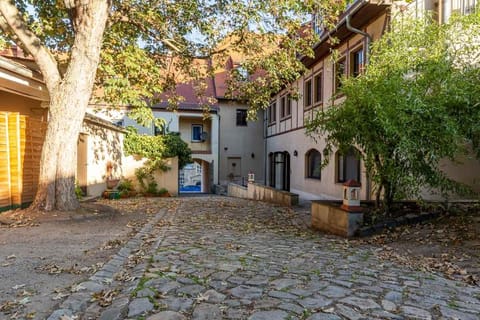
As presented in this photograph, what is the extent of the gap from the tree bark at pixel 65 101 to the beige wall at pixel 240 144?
15.7 meters

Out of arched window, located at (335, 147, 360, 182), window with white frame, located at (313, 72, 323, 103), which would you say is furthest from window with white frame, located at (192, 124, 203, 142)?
arched window, located at (335, 147, 360, 182)

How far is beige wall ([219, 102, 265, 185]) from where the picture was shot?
74.4ft

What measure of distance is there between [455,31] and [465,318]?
216 inches

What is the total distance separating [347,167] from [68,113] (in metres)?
8.23

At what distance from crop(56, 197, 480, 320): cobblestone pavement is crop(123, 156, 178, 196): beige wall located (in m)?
9.94

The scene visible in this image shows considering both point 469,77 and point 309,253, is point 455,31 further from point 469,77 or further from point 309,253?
point 309,253

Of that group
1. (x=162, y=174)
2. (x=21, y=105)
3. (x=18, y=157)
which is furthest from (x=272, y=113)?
(x=18, y=157)

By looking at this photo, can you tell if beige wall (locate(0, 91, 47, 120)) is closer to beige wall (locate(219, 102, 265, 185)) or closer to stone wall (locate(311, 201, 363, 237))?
stone wall (locate(311, 201, 363, 237))

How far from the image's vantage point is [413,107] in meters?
5.13

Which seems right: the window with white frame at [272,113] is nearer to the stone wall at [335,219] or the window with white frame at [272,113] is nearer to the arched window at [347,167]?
the arched window at [347,167]

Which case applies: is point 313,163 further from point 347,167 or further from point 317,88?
point 317,88

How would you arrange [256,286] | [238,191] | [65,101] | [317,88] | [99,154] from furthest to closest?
[238,191] → [317,88] → [99,154] → [65,101] → [256,286]

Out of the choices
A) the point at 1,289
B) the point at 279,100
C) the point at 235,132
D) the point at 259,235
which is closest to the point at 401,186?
the point at 259,235

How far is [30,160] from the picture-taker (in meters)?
8.05
